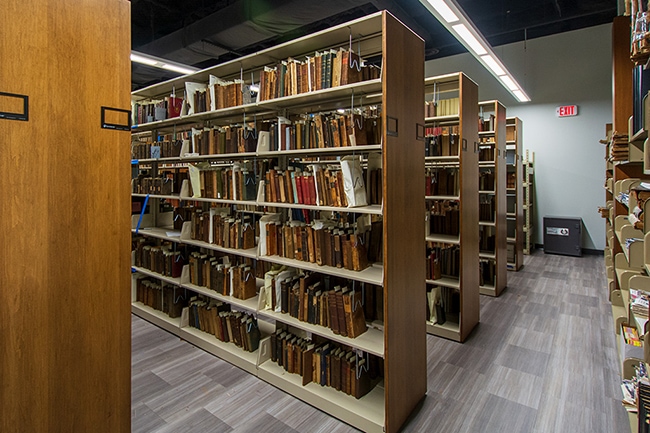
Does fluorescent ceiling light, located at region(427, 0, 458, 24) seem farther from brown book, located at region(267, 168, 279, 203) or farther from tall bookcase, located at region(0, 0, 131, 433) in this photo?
tall bookcase, located at region(0, 0, 131, 433)

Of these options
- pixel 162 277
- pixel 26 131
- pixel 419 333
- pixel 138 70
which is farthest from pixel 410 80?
pixel 138 70

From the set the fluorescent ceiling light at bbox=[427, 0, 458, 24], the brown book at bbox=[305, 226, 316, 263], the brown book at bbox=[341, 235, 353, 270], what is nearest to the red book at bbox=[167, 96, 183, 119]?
the brown book at bbox=[305, 226, 316, 263]

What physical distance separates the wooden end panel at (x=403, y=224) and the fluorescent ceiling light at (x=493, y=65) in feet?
7.55

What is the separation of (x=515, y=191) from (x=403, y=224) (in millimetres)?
4228

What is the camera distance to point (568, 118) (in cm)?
688

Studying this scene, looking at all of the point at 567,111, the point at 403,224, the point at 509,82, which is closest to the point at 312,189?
the point at 403,224

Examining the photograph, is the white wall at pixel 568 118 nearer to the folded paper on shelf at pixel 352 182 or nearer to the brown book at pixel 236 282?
the folded paper on shelf at pixel 352 182

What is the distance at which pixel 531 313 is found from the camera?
4.01 m

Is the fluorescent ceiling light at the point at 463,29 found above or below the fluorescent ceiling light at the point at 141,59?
below

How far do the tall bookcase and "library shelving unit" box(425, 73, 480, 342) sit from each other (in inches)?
107

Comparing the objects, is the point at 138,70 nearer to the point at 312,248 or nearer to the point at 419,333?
the point at 312,248

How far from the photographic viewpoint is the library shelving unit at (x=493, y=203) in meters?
4.43

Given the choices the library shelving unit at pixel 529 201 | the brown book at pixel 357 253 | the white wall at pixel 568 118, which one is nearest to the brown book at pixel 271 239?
the brown book at pixel 357 253

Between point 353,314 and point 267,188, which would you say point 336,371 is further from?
point 267,188
